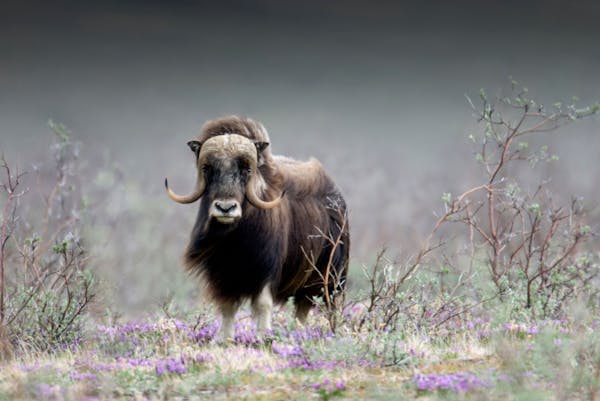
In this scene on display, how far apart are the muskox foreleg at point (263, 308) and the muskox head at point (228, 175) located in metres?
0.67

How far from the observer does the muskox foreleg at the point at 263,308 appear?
25.2ft

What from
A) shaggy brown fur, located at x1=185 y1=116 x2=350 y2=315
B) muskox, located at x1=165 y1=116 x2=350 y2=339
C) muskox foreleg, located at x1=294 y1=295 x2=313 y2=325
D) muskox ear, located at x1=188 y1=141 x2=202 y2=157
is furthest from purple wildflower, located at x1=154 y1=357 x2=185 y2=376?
muskox foreleg, located at x1=294 y1=295 x2=313 y2=325

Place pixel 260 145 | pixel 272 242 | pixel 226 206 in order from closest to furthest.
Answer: pixel 226 206 < pixel 272 242 < pixel 260 145

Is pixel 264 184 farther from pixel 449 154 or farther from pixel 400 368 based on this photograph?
pixel 449 154

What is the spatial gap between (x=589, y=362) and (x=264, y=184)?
10.0ft

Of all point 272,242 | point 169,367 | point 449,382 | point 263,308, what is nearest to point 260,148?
point 272,242

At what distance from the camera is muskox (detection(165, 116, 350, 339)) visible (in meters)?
7.50

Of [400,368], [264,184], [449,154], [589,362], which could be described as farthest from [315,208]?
[449,154]

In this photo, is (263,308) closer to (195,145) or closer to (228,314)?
(228,314)

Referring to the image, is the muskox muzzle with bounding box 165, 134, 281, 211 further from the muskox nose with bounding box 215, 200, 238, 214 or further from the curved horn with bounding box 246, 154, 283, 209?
the muskox nose with bounding box 215, 200, 238, 214

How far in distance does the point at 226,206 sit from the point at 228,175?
0.30 meters

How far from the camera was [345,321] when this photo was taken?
725cm

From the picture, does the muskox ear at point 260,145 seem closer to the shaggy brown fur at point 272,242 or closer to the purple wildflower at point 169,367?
the shaggy brown fur at point 272,242

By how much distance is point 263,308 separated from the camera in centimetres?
770
